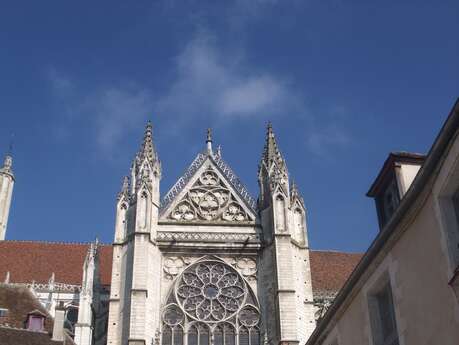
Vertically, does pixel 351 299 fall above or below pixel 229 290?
below

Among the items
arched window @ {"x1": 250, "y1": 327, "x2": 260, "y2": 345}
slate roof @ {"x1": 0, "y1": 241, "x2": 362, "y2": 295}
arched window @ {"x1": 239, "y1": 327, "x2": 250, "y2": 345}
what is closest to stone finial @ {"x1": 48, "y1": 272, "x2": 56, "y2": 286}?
slate roof @ {"x1": 0, "y1": 241, "x2": 362, "y2": 295}

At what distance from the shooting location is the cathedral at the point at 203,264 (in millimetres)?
23125

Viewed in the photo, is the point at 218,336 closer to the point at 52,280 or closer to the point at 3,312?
the point at 3,312

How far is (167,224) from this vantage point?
25.5 meters

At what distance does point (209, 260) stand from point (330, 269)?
8.91 metres

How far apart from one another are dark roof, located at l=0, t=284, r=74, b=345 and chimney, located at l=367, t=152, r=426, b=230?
34.9 ft

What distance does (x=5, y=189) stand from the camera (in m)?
41.9

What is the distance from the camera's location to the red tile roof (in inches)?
1190

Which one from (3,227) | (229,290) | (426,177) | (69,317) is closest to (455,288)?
(426,177)

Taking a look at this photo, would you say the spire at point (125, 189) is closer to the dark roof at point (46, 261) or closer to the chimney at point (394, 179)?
the dark roof at point (46, 261)

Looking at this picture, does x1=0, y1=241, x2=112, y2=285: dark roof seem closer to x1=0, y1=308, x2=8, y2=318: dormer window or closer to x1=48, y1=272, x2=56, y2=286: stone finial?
x1=48, y1=272, x2=56, y2=286: stone finial

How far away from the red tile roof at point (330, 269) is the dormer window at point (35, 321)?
12.9 m

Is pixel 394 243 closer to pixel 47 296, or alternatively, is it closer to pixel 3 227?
pixel 47 296

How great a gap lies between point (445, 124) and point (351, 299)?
13.7ft
